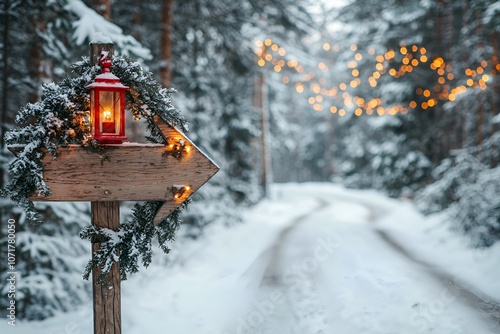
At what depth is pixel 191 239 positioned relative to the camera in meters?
12.4

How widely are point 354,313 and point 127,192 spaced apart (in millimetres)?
4011

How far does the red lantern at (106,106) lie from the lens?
3.80m

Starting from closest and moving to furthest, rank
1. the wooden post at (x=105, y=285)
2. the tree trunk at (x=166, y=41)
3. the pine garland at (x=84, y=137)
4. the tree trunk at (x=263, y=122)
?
the pine garland at (x=84, y=137)
the wooden post at (x=105, y=285)
the tree trunk at (x=166, y=41)
the tree trunk at (x=263, y=122)

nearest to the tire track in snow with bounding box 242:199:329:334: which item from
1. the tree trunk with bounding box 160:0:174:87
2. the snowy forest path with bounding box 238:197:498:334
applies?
the snowy forest path with bounding box 238:197:498:334

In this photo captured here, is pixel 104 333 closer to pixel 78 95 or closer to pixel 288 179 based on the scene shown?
pixel 78 95

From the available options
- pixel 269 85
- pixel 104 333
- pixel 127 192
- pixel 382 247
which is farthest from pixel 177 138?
pixel 269 85

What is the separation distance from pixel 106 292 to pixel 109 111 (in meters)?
1.82

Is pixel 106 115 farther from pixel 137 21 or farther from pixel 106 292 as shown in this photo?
pixel 137 21

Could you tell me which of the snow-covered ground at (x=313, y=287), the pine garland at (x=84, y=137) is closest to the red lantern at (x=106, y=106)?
the pine garland at (x=84, y=137)

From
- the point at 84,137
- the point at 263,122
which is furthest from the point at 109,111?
the point at 263,122

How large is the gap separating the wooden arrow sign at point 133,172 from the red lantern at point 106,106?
15cm

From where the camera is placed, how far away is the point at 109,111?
12.7 feet

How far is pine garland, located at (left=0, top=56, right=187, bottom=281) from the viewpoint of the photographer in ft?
12.2

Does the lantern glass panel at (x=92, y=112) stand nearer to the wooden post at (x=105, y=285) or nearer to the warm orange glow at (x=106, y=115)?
the warm orange glow at (x=106, y=115)
